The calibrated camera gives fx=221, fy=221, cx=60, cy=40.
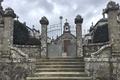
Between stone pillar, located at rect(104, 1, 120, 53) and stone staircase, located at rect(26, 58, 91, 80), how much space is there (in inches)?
80.9

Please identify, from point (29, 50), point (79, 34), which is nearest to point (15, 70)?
point (29, 50)

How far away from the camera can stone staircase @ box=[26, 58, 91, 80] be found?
10.7 meters

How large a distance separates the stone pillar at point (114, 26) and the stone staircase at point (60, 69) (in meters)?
2.05

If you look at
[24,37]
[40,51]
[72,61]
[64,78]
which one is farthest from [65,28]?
[64,78]

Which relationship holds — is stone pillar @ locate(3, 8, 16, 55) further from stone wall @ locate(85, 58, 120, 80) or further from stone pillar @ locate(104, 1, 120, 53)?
stone pillar @ locate(104, 1, 120, 53)

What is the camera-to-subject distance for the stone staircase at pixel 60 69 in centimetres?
1073

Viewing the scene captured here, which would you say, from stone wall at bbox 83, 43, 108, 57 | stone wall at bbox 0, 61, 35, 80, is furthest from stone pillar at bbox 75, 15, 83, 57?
stone wall at bbox 0, 61, 35, 80

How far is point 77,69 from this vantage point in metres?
11.7

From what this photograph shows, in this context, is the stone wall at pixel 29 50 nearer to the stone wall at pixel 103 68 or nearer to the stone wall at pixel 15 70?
the stone wall at pixel 15 70

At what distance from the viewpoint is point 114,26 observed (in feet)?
37.8

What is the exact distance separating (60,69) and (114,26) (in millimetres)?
3611

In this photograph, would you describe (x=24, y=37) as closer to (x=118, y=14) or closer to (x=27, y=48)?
(x=27, y=48)

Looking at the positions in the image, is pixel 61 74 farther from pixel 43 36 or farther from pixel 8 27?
Result: pixel 43 36

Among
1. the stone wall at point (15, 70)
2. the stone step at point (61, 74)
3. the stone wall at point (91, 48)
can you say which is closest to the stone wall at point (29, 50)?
the stone wall at point (91, 48)
